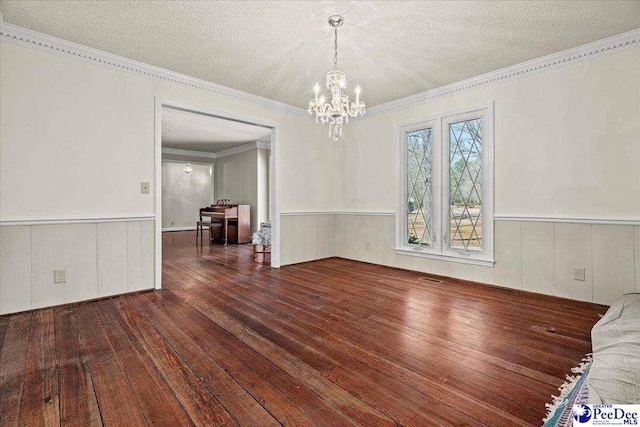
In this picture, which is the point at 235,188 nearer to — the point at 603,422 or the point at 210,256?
the point at 210,256

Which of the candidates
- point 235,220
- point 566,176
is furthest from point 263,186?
point 566,176

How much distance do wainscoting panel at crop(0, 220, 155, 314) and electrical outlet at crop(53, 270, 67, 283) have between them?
25mm

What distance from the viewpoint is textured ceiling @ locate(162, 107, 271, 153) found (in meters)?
5.94

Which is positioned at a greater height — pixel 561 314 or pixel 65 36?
pixel 65 36

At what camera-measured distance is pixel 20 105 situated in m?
2.73

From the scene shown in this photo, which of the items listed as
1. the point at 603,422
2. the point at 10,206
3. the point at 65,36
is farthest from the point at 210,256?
the point at 603,422

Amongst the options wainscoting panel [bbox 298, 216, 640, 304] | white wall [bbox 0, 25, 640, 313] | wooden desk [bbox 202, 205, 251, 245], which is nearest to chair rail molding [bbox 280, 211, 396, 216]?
wainscoting panel [bbox 298, 216, 640, 304]

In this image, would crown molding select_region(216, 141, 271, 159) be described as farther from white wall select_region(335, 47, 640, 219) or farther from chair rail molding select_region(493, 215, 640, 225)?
chair rail molding select_region(493, 215, 640, 225)

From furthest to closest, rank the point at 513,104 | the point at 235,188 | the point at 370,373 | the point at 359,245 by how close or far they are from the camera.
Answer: the point at 235,188 → the point at 359,245 → the point at 513,104 → the point at 370,373

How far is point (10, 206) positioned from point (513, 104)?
5072 millimetres

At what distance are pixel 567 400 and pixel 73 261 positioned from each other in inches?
151

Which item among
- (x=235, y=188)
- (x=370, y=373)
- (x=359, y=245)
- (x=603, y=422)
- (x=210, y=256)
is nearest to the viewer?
(x=603, y=422)

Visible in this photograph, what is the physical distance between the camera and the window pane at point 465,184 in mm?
3812

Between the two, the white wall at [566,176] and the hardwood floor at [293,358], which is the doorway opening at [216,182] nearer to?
the hardwood floor at [293,358]
